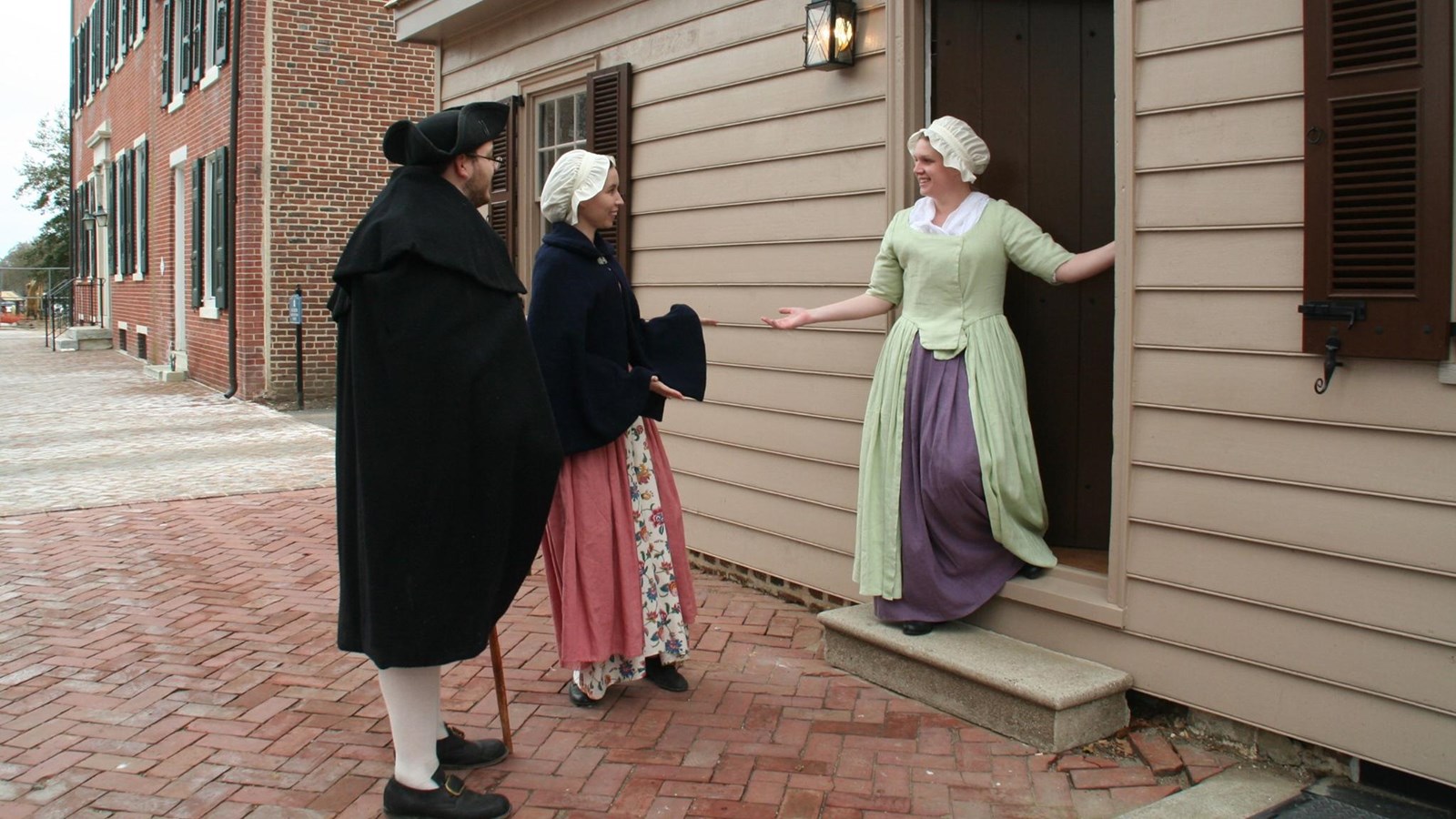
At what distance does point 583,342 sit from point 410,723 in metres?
1.29

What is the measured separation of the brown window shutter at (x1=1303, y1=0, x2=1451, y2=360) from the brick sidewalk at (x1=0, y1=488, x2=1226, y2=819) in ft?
4.53

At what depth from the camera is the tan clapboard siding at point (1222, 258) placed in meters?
3.28

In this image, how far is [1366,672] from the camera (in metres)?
3.15

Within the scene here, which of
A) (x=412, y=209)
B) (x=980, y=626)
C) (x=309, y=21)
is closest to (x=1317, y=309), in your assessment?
(x=980, y=626)

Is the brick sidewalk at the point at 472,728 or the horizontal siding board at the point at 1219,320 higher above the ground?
the horizontal siding board at the point at 1219,320

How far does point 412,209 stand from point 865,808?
6.39ft

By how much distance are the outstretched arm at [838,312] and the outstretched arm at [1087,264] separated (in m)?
0.70

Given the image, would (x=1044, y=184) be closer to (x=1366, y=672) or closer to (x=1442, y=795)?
(x=1366, y=672)

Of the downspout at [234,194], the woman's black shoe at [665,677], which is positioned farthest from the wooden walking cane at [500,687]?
the downspout at [234,194]

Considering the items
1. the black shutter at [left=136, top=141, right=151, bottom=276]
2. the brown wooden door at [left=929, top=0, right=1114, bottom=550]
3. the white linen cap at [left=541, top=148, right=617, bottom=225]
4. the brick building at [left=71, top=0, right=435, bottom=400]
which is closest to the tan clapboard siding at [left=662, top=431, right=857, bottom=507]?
the brown wooden door at [left=929, top=0, right=1114, bottom=550]

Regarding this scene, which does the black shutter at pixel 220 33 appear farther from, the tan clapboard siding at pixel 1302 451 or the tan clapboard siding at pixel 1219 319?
the tan clapboard siding at pixel 1302 451

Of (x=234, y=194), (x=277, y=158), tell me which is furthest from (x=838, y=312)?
(x=234, y=194)

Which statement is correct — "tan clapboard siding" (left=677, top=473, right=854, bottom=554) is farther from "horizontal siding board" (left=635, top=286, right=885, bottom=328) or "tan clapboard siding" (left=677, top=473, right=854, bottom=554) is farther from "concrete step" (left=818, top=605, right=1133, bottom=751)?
"horizontal siding board" (left=635, top=286, right=885, bottom=328)

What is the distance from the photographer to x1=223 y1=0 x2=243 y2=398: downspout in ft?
45.0
